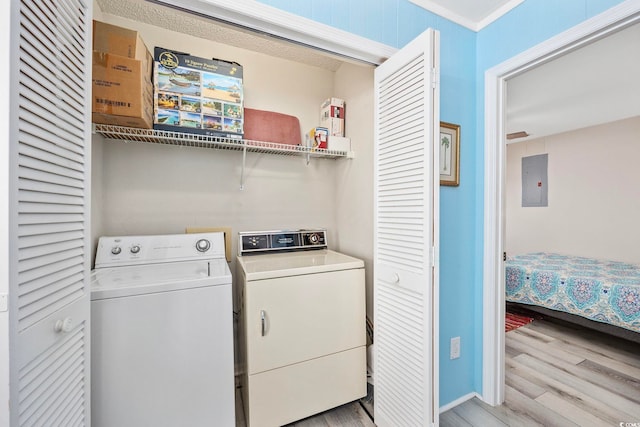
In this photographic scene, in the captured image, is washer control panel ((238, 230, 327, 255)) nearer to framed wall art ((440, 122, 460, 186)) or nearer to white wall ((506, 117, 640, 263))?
framed wall art ((440, 122, 460, 186))

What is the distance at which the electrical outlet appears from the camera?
1648mm

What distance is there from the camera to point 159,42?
179 centimetres

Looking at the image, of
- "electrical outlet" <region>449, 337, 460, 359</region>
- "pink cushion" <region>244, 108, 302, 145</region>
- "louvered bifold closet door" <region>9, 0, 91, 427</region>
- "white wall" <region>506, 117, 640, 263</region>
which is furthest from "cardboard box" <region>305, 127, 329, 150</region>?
"white wall" <region>506, 117, 640, 263</region>

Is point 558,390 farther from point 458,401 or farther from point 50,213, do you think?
point 50,213

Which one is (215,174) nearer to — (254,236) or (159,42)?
(254,236)

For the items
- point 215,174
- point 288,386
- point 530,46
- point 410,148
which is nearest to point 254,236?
point 215,174

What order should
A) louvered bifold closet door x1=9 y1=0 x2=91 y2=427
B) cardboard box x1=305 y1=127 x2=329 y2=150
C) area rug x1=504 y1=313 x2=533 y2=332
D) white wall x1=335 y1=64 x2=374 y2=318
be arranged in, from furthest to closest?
area rug x1=504 y1=313 x2=533 y2=332
cardboard box x1=305 y1=127 x2=329 y2=150
white wall x1=335 y1=64 x2=374 y2=318
louvered bifold closet door x1=9 y1=0 x2=91 y2=427

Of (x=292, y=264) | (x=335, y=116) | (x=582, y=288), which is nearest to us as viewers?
(x=292, y=264)

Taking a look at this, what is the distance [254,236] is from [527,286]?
3150mm

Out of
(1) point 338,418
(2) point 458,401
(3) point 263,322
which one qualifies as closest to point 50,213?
(3) point 263,322

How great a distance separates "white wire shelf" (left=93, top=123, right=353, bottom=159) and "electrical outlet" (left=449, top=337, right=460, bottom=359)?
1440mm

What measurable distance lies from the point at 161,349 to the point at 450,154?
5.98 feet

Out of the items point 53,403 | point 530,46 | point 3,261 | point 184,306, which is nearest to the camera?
point 3,261

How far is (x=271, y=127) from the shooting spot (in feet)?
6.70
